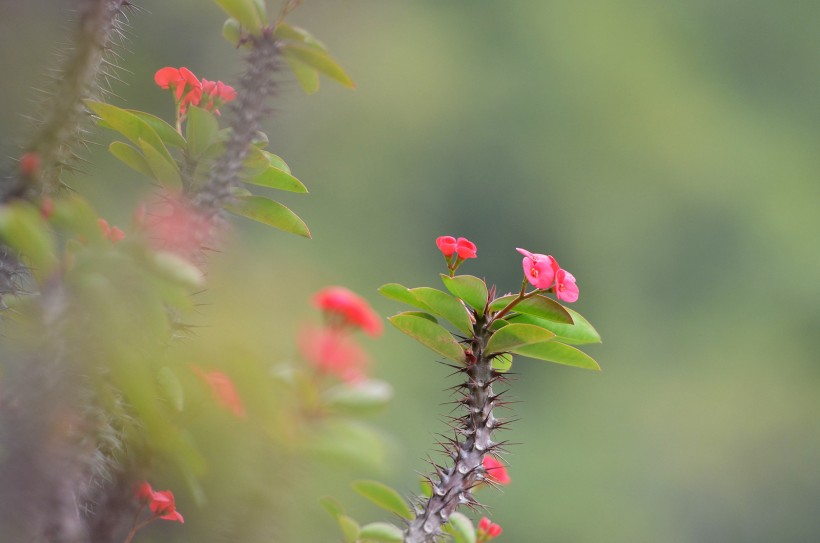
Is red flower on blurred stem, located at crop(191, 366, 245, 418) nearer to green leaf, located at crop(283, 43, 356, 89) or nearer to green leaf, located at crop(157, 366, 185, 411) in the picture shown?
green leaf, located at crop(157, 366, 185, 411)

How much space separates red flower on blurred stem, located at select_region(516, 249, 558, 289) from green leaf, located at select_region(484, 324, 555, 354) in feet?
0.18

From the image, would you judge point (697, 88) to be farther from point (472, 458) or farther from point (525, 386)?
point (472, 458)

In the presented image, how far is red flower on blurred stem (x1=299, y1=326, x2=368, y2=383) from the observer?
2.67 feet

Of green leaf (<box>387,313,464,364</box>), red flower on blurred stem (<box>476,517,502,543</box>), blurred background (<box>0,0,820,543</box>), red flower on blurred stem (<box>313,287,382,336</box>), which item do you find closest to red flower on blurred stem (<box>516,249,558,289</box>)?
green leaf (<box>387,313,464,364</box>)

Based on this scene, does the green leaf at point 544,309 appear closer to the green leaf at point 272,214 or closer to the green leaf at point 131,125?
the green leaf at point 272,214

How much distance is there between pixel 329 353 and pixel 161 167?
261 millimetres

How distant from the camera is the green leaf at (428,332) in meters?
0.95

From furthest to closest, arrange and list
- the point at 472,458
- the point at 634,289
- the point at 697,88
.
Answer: the point at 697,88 → the point at 634,289 → the point at 472,458

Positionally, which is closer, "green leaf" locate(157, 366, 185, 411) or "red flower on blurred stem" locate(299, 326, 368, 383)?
"green leaf" locate(157, 366, 185, 411)

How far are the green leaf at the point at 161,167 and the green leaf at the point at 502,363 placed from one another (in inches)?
15.5

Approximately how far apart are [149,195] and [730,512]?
12349mm

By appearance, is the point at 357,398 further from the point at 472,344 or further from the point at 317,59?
the point at 317,59

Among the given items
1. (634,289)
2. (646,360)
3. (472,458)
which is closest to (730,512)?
(646,360)

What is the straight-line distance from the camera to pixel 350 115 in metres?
14.6
